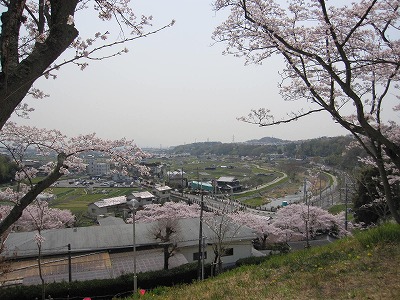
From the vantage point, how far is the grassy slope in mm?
3605

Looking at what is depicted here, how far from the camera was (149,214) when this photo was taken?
760 inches

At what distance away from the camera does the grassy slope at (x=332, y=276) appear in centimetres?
361

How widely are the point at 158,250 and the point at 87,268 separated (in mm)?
3311

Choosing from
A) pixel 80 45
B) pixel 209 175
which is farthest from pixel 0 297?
pixel 209 175

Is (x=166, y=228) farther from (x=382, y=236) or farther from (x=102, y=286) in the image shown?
(x=382, y=236)

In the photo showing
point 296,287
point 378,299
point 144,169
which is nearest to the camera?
point 378,299

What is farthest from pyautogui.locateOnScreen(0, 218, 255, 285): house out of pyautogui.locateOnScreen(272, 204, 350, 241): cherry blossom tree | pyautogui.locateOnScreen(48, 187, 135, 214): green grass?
pyautogui.locateOnScreen(48, 187, 135, 214): green grass

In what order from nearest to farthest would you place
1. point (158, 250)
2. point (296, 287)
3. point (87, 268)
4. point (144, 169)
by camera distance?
point (296, 287)
point (144, 169)
point (87, 268)
point (158, 250)

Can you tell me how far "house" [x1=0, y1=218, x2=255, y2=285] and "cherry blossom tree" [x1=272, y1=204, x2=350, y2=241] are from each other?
18.1 ft

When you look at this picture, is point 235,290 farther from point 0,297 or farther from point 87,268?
point 87,268

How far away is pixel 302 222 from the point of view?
20312mm

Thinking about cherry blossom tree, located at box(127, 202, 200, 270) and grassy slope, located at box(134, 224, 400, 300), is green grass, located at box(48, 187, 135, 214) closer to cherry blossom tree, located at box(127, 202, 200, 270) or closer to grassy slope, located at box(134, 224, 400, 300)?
cherry blossom tree, located at box(127, 202, 200, 270)

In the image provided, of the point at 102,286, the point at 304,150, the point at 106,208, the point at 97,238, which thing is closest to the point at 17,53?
the point at 102,286

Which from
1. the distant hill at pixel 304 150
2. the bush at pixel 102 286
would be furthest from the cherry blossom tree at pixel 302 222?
the distant hill at pixel 304 150
